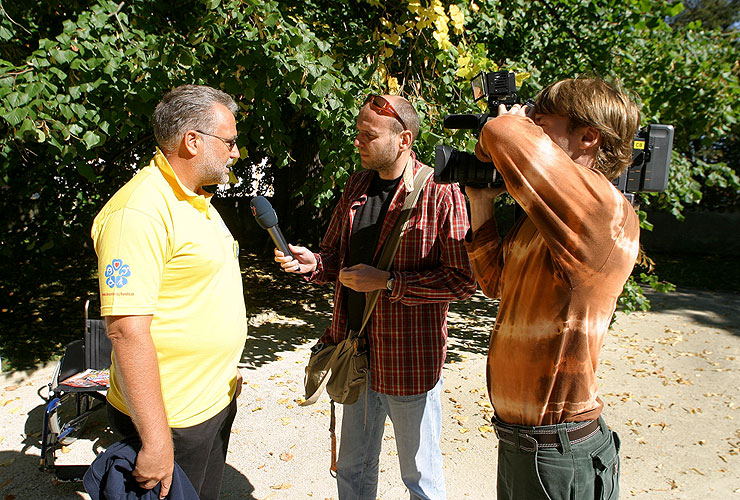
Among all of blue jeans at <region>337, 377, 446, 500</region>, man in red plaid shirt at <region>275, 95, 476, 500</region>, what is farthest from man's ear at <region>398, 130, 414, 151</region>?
blue jeans at <region>337, 377, 446, 500</region>

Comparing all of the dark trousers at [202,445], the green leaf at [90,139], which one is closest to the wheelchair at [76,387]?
the green leaf at [90,139]

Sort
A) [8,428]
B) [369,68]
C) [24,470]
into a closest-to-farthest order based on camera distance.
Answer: [24,470], [8,428], [369,68]

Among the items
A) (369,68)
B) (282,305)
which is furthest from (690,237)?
(369,68)

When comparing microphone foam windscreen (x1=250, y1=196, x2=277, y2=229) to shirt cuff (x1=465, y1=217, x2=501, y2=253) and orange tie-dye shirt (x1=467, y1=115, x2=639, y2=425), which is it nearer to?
shirt cuff (x1=465, y1=217, x2=501, y2=253)

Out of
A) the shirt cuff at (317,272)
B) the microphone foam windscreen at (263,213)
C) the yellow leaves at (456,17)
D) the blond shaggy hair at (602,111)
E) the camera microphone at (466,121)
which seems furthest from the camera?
the yellow leaves at (456,17)

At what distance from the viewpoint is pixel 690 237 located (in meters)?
14.4

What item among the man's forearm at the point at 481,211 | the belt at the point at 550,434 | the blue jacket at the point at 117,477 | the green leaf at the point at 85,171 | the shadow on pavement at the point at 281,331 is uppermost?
the green leaf at the point at 85,171

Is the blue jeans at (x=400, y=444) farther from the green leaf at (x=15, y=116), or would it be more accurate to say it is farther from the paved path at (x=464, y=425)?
the green leaf at (x=15, y=116)

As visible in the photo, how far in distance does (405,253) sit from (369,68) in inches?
94.6

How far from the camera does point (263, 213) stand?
2.23 metres

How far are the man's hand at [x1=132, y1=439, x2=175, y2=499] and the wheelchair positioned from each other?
74.0 inches

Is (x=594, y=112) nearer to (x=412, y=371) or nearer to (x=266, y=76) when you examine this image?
→ (x=412, y=371)

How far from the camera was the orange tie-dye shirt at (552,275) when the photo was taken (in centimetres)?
130

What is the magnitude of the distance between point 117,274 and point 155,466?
60 cm
